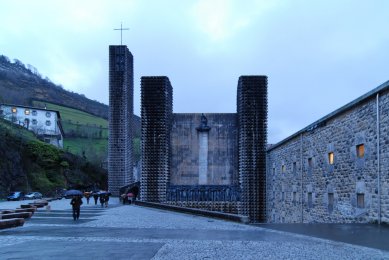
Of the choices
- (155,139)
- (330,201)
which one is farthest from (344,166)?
(155,139)

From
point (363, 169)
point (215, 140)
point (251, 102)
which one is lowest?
point (363, 169)

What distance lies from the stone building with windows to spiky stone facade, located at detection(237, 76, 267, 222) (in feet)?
28.6

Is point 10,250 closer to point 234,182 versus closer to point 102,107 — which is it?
point 234,182

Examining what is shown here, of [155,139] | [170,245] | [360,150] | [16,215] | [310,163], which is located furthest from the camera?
[155,139]

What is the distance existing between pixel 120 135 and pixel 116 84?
19.4 ft

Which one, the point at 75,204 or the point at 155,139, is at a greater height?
the point at 155,139

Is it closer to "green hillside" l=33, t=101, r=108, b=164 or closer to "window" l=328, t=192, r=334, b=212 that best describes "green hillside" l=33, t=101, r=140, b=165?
"green hillside" l=33, t=101, r=108, b=164

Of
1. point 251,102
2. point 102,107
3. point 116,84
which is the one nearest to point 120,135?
point 116,84

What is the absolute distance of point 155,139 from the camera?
36219 mm

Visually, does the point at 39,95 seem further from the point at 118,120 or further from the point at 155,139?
the point at 155,139

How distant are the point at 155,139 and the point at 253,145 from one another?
26.6 ft

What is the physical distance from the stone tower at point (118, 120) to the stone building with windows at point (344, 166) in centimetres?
2637

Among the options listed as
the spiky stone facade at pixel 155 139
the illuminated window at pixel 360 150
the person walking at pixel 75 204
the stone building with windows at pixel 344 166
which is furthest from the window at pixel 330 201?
the spiky stone facade at pixel 155 139

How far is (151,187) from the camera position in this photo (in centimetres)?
3575
